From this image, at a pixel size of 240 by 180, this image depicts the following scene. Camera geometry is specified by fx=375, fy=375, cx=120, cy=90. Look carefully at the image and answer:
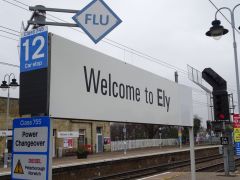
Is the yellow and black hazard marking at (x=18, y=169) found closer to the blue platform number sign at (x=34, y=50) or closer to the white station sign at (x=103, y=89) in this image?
the white station sign at (x=103, y=89)

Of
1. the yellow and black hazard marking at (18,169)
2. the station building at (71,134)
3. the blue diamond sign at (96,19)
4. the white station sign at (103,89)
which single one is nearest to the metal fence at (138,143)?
the station building at (71,134)

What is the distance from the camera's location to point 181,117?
6.75 m

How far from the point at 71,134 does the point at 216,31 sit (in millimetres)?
19492

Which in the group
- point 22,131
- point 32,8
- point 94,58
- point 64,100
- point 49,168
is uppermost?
point 32,8

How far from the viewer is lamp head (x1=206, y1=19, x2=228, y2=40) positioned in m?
12.7

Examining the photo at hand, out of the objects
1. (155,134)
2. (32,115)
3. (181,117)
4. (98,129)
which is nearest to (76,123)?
(98,129)

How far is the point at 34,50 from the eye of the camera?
13.7 ft

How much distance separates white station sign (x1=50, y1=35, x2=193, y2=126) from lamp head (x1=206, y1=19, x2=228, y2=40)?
22.7 ft

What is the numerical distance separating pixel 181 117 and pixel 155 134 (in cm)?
6985

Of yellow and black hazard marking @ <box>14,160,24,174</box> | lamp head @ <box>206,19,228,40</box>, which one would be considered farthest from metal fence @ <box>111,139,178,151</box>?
yellow and black hazard marking @ <box>14,160,24,174</box>

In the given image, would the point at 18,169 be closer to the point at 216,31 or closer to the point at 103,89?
the point at 103,89

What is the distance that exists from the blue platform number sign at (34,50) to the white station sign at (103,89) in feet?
0.31

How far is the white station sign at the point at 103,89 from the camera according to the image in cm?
414

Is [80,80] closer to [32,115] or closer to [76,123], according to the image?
[32,115]
